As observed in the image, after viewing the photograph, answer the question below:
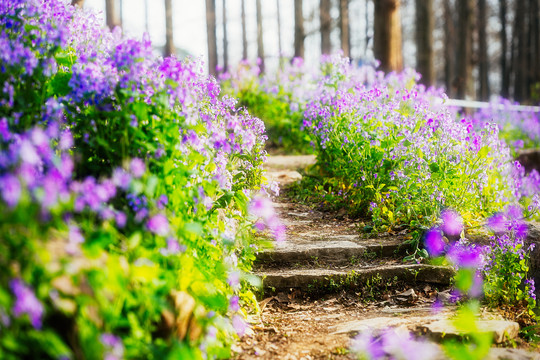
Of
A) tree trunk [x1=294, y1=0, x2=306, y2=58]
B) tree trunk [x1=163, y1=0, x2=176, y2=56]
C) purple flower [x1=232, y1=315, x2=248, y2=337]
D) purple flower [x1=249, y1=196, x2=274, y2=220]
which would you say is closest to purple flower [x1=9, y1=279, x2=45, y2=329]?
purple flower [x1=232, y1=315, x2=248, y2=337]

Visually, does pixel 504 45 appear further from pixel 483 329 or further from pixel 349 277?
pixel 483 329

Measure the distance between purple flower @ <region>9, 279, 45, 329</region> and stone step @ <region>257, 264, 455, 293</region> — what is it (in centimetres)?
231

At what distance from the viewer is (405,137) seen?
4648 millimetres

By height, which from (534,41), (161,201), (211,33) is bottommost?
(161,201)

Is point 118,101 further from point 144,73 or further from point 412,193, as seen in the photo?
point 412,193

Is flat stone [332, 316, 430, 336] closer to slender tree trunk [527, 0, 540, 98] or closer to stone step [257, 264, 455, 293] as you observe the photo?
stone step [257, 264, 455, 293]

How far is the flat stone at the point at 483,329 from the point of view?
9.87 ft

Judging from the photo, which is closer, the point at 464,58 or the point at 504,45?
the point at 464,58

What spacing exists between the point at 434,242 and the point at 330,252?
2.88ft

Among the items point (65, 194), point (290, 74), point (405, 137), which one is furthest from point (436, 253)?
point (290, 74)

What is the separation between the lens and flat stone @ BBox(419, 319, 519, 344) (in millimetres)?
3008

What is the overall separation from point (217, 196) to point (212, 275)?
2.39 feet

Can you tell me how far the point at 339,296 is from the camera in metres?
3.91

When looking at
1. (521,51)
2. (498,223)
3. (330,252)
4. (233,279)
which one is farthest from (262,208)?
(521,51)
